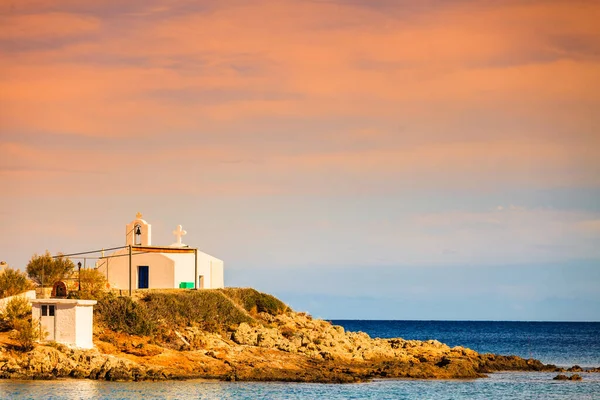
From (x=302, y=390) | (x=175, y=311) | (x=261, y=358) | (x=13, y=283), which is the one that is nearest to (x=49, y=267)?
(x=13, y=283)

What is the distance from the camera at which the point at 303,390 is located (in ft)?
140

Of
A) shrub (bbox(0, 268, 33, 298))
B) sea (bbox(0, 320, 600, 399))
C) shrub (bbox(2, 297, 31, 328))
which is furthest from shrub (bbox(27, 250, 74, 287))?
sea (bbox(0, 320, 600, 399))

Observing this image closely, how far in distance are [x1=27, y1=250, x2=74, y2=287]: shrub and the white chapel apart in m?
2.51

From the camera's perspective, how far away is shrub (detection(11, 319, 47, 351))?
4359cm

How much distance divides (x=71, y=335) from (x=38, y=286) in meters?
8.80

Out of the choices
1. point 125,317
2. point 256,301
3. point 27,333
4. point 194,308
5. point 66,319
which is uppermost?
point 256,301

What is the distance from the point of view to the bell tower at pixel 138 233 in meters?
58.0

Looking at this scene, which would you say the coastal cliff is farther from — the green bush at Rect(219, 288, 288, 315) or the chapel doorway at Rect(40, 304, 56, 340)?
the chapel doorway at Rect(40, 304, 56, 340)

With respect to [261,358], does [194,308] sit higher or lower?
higher

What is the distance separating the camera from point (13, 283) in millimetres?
51688

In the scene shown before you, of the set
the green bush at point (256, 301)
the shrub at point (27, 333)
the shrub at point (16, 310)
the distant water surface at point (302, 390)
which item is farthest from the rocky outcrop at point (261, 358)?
the shrub at point (16, 310)

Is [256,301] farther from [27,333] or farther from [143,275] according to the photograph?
[27,333]

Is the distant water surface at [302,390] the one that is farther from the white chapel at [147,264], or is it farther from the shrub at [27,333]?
the white chapel at [147,264]

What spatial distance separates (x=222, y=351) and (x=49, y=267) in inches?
506
